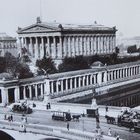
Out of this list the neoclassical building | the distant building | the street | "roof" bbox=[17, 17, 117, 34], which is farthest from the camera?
the distant building

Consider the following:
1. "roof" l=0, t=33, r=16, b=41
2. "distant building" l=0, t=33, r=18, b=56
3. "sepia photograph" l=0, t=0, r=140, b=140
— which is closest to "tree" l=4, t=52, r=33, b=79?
"sepia photograph" l=0, t=0, r=140, b=140

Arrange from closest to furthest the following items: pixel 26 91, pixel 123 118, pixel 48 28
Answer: pixel 123 118 → pixel 26 91 → pixel 48 28

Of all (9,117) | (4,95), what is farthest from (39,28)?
(9,117)

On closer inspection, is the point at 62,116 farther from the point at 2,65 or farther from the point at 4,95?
the point at 2,65

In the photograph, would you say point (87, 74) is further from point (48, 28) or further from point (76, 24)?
point (76, 24)

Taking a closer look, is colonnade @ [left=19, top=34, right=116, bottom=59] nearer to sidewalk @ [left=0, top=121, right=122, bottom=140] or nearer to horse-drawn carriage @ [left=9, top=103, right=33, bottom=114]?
horse-drawn carriage @ [left=9, top=103, right=33, bottom=114]

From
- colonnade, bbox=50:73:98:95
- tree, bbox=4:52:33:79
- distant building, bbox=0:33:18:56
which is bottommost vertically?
colonnade, bbox=50:73:98:95

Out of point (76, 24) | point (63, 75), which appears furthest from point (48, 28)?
point (63, 75)

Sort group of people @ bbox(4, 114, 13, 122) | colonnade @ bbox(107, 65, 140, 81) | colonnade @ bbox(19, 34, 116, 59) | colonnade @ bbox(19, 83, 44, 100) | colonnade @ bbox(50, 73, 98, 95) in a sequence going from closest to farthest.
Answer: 1. group of people @ bbox(4, 114, 13, 122)
2. colonnade @ bbox(19, 83, 44, 100)
3. colonnade @ bbox(50, 73, 98, 95)
4. colonnade @ bbox(107, 65, 140, 81)
5. colonnade @ bbox(19, 34, 116, 59)
